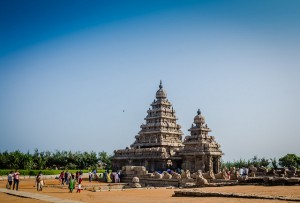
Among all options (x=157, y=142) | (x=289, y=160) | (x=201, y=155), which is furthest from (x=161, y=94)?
(x=289, y=160)

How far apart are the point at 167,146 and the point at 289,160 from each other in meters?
41.2

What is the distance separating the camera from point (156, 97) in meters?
72.1

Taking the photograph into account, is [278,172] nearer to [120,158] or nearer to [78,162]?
[120,158]

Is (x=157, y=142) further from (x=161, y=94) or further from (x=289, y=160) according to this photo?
(x=289, y=160)

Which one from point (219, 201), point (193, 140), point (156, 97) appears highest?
point (156, 97)

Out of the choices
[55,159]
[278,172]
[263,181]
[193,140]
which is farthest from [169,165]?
[55,159]

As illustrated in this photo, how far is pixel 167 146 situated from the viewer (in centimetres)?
6519

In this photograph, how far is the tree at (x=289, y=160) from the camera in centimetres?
8838

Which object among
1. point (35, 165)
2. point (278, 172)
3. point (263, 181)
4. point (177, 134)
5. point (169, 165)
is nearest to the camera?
point (263, 181)

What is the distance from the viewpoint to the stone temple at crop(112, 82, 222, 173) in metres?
58.0

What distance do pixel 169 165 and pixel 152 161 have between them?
321 cm

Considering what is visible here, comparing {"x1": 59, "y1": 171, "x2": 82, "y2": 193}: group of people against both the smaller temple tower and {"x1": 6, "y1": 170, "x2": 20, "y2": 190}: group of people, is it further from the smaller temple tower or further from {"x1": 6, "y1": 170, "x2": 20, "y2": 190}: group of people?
the smaller temple tower

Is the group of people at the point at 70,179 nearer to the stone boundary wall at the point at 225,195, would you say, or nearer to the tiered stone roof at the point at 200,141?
the stone boundary wall at the point at 225,195

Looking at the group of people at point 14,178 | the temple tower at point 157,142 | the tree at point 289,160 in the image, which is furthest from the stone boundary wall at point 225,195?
the tree at point 289,160
